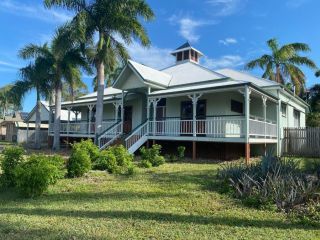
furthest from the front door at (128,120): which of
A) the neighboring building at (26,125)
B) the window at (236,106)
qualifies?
the neighboring building at (26,125)

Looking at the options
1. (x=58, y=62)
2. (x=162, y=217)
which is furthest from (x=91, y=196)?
(x=58, y=62)

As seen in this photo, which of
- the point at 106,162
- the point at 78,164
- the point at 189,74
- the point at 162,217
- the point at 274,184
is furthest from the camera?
the point at 189,74

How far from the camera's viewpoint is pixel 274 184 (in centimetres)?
711

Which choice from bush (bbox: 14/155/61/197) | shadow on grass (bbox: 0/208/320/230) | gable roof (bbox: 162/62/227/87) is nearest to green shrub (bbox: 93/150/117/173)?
bush (bbox: 14/155/61/197)

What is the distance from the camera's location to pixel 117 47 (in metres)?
20.6

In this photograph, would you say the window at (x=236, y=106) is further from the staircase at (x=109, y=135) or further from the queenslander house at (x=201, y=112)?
the staircase at (x=109, y=135)

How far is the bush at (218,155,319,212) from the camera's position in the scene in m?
6.83

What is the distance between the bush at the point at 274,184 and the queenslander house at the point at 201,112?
5.78m

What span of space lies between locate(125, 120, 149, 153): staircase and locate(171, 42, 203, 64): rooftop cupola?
31.9ft

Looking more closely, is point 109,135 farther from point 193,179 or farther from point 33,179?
point 33,179

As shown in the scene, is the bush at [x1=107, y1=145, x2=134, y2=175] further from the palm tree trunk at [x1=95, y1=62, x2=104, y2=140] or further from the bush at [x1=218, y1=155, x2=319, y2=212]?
the palm tree trunk at [x1=95, y1=62, x2=104, y2=140]

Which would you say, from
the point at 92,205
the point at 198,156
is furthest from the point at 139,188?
the point at 198,156

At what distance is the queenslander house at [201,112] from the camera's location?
1584 cm

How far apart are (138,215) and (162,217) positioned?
20.1 inches
